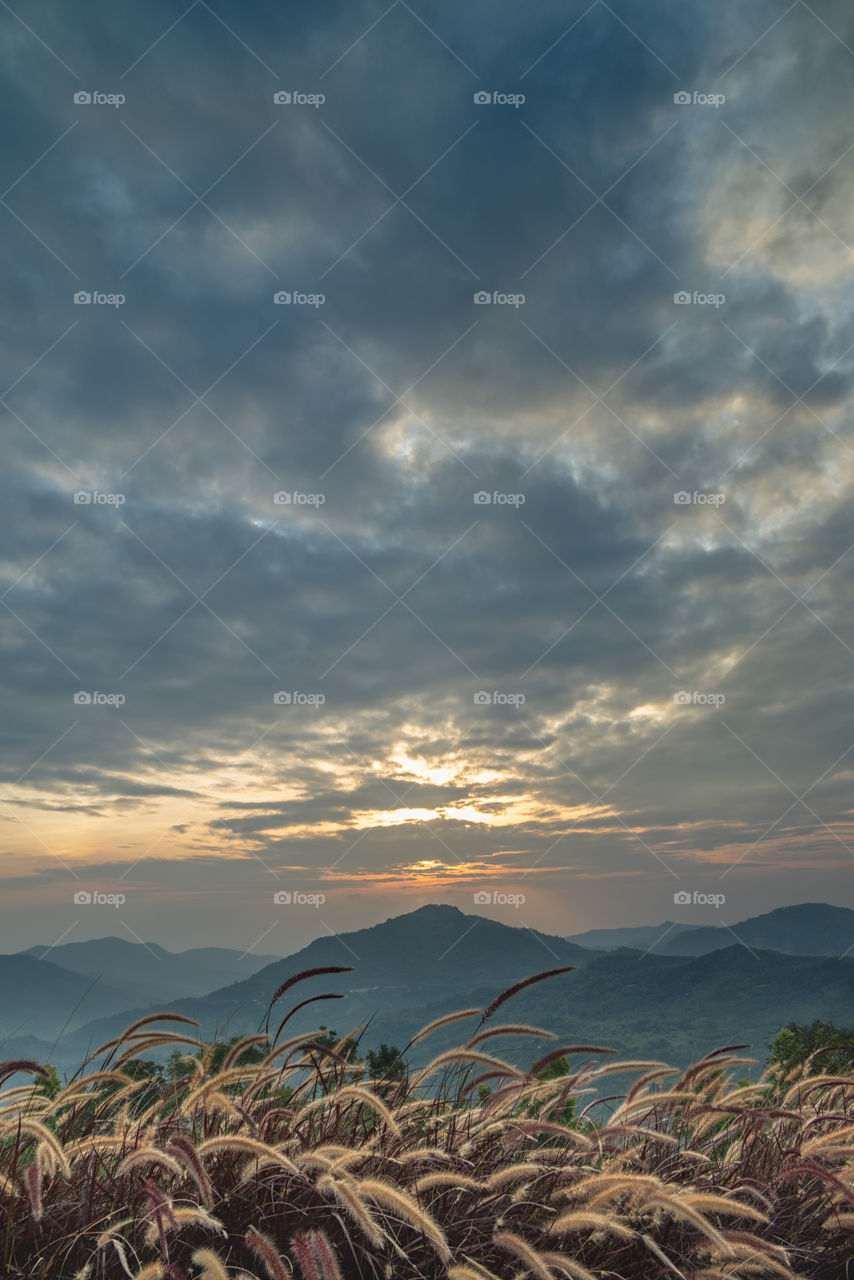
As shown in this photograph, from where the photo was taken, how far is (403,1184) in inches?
197

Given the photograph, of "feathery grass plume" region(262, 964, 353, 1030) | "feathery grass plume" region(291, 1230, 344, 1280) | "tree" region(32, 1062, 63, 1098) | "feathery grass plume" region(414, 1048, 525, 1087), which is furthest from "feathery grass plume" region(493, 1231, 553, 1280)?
"tree" region(32, 1062, 63, 1098)

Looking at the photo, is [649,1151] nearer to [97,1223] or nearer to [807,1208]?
[807,1208]

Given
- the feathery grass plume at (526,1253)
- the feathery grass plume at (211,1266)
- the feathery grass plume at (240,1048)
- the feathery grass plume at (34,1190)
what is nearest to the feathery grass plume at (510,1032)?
the feathery grass plume at (526,1253)

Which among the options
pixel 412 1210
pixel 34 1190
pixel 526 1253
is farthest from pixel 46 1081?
pixel 526 1253

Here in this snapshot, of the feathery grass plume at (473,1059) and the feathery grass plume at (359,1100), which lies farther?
the feathery grass plume at (473,1059)

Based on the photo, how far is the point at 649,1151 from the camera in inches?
244

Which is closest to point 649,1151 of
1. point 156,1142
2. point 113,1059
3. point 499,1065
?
point 499,1065

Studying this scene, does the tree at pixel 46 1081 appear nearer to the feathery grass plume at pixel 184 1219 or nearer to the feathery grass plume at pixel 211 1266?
the feathery grass plume at pixel 184 1219

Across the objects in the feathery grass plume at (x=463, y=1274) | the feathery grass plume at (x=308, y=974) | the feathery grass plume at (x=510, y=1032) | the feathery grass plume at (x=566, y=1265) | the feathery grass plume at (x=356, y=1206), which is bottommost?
the feathery grass plume at (x=566, y=1265)

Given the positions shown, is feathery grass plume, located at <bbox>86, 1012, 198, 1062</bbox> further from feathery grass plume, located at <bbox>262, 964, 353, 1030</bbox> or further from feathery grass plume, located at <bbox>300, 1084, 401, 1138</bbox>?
feathery grass plume, located at <bbox>300, 1084, 401, 1138</bbox>

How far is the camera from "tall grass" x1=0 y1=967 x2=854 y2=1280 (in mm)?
4020

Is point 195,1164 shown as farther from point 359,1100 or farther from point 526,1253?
point 359,1100

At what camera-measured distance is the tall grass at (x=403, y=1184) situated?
402 centimetres

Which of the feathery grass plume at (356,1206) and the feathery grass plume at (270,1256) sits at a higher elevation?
the feathery grass plume at (356,1206)
